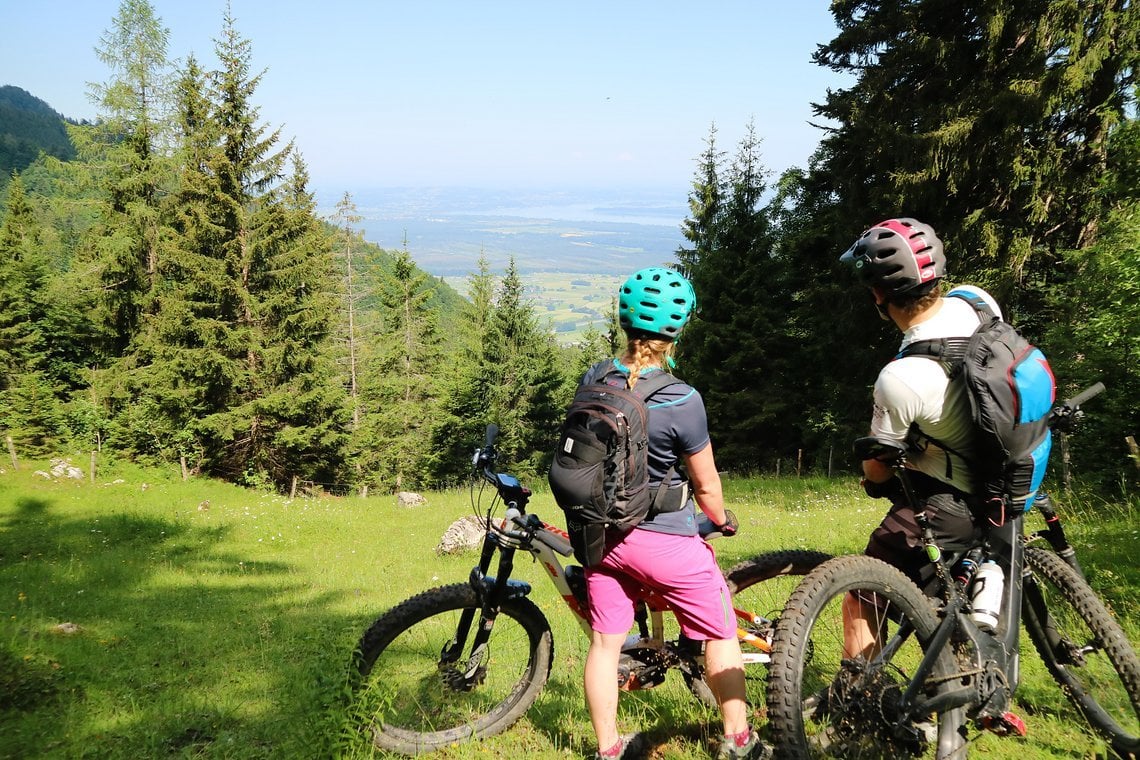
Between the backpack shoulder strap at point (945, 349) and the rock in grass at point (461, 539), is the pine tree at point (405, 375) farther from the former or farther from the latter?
the backpack shoulder strap at point (945, 349)

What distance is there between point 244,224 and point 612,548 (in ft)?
73.5

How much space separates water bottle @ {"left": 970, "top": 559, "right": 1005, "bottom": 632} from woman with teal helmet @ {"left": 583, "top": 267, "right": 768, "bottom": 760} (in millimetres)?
1049

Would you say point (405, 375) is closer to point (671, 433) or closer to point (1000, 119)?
point (1000, 119)

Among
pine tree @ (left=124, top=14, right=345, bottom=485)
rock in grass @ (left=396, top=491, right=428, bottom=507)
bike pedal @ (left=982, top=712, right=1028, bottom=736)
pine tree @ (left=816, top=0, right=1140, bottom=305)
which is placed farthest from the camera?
pine tree @ (left=124, top=14, right=345, bottom=485)

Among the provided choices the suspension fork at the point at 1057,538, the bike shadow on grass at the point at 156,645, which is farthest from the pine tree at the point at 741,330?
the suspension fork at the point at 1057,538

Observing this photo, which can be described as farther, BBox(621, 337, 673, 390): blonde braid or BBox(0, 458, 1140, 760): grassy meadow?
BBox(0, 458, 1140, 760): grassy meadow

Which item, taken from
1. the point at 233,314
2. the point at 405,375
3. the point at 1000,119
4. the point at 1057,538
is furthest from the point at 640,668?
the point at 405,375

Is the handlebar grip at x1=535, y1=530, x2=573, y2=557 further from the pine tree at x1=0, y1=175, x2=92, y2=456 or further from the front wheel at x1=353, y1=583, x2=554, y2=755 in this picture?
→ the pine tree at x1=0, y1=175, x2=92, y2=456

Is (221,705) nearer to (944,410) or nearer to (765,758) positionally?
(765,758)

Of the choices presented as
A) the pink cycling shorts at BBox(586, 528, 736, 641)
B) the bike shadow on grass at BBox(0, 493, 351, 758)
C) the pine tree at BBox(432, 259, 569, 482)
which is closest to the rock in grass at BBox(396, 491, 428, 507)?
the bike shadow on grass at BBox(0, 493, 351, 758)

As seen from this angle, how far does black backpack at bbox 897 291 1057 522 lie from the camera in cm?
244

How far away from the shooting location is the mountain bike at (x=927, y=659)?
98.1 inches

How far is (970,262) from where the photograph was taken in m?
12.8

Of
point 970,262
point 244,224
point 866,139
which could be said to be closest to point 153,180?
point 244,224
